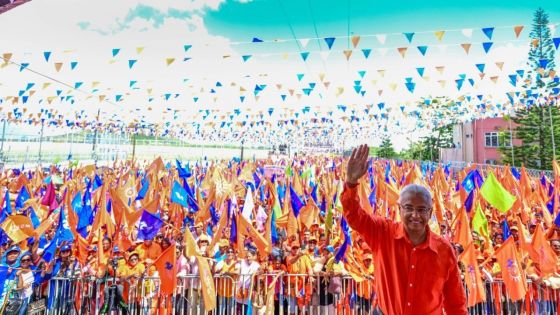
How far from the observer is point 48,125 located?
33.4 m

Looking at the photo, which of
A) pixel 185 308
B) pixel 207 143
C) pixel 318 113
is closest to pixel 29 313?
pixel 185 308

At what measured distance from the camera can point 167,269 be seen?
4523 millimetres

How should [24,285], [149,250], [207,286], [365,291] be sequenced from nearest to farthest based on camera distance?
1. [207,286]
2. [24,285]
3. [365,291]
4. [149,250]

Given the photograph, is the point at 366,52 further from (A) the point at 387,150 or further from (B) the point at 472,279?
(A) the point at 387,150

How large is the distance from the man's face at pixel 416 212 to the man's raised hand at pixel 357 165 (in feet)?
1.12

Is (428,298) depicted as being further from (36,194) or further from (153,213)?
(36,194)

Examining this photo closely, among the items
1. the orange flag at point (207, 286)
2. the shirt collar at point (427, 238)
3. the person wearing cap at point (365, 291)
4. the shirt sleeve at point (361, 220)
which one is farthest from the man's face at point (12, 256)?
the shirt collar at point (427, 238)

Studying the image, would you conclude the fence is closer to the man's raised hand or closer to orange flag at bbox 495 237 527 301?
orange flag at bbox 495 237 527 301

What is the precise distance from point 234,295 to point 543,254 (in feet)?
15.0

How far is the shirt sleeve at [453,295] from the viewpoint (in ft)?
6.55

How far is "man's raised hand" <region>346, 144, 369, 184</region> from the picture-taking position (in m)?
2.00

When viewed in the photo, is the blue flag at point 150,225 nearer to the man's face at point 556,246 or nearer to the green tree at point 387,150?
the man's face at point 556,246

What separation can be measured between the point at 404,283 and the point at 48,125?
1578 inches

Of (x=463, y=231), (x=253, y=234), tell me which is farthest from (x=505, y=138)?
(x=253, y=234)
